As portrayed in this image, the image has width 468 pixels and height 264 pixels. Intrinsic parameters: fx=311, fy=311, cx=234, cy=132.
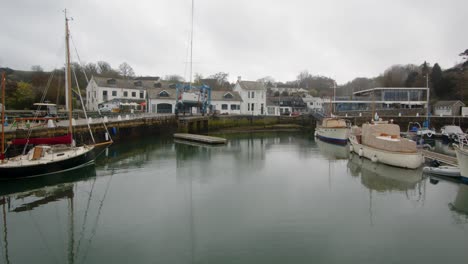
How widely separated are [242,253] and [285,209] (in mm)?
4390

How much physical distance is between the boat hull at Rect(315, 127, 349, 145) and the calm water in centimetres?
1342

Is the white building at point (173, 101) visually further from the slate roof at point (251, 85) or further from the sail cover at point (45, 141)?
the sail cover at point (45, 141)

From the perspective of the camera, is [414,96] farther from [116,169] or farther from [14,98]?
[14,98]

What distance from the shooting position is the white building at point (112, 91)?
54531 millimetres

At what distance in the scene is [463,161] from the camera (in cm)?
1755

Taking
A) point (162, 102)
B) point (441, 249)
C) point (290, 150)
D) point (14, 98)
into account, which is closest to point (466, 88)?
point (290, 150)

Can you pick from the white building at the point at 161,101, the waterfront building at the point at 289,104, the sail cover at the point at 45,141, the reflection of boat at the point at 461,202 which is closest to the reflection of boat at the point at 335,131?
the reflection of boat at the point at 461,202

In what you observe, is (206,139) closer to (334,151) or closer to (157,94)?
(334,151)

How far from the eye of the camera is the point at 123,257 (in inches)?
371

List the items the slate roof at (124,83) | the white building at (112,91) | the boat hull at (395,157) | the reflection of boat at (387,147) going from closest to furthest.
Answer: the boat hull at (395,157), the reflection of boat at (387,147), the white building at (112,91), the slate roof at (124,83)

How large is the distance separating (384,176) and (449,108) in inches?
1667

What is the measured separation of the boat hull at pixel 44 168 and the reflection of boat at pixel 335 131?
2667 cm

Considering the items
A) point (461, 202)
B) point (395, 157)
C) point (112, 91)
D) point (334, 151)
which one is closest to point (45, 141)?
point (395, 157)

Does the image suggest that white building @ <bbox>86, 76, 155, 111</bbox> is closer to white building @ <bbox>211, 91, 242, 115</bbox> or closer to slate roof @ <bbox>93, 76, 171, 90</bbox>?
slate roof @ <bbox>93, 76, 171, 90</bbox>
